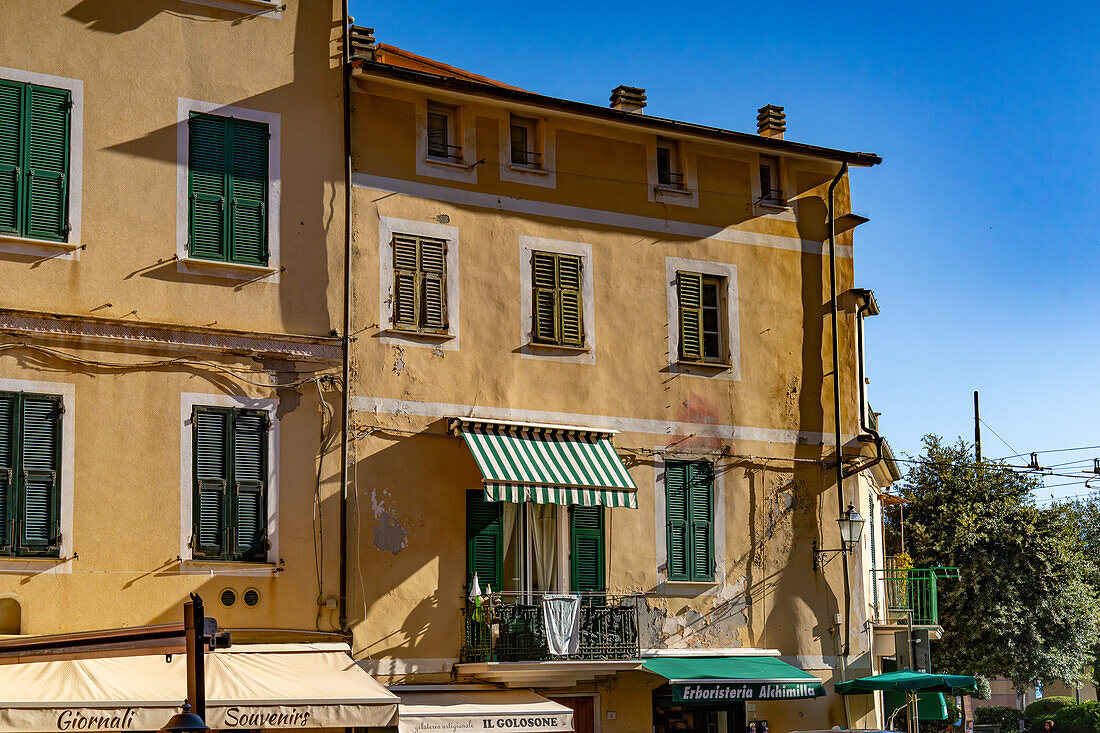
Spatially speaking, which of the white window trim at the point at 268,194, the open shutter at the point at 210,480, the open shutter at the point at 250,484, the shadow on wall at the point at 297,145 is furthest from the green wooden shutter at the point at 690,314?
the open shutter at the point at 210,480

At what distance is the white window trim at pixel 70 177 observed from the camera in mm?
16844

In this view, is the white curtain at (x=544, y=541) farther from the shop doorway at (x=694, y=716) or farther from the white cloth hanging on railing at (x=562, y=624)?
the shop doorway at (x=694, y=716)

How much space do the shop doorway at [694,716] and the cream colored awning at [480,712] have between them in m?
2.54

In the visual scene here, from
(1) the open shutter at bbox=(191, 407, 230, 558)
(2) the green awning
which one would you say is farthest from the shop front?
(1) the open shutter at bbox=(191, 407, 230, 558)

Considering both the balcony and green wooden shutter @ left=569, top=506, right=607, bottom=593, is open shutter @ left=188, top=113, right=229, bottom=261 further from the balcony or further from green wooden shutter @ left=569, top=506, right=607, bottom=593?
the balcony

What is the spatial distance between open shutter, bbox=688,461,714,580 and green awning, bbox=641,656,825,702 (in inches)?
54.9

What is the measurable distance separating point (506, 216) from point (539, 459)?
3.77m

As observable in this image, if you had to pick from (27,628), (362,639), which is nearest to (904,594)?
(362,639)

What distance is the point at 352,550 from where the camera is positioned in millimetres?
18391

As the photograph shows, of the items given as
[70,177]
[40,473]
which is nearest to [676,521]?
[40,473]

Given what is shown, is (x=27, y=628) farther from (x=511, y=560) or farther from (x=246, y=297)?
(x=511, y=560)

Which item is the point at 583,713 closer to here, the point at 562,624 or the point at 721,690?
the point at 562,624

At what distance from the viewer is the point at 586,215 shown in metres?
21.3

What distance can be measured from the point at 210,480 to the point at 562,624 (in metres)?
5.28
